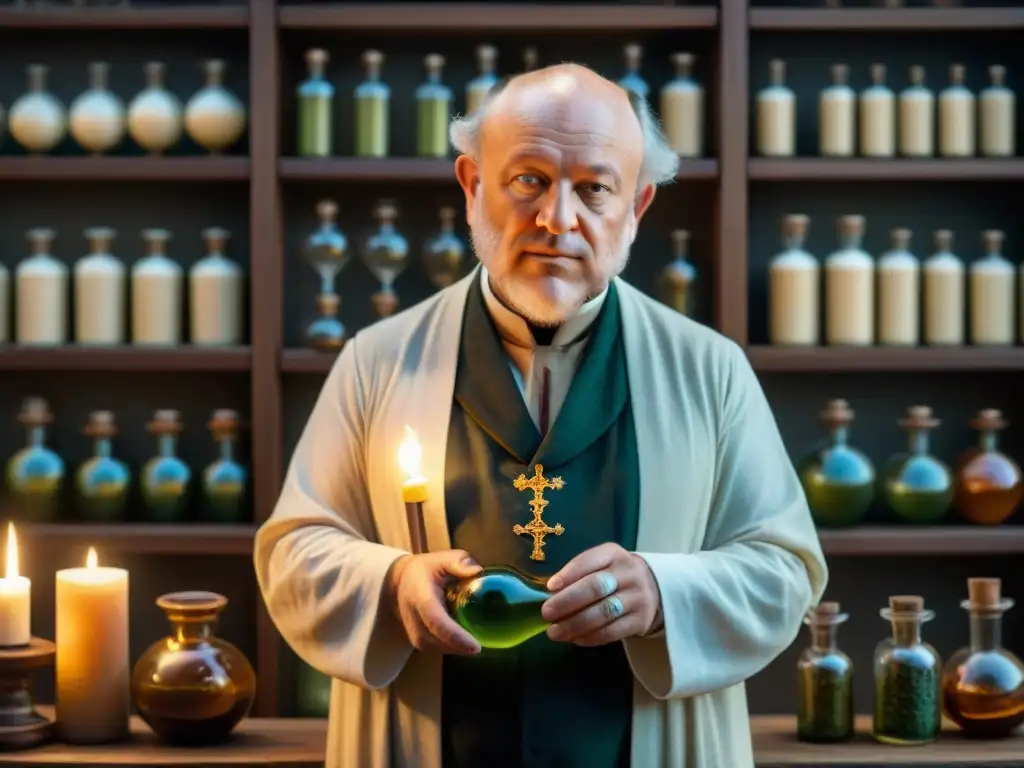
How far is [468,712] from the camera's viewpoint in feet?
5.20

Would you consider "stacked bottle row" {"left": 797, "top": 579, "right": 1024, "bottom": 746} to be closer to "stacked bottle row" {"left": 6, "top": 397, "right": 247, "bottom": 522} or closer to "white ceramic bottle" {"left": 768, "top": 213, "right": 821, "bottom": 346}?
"white ceramic bottle" {"left": 768, "top": 213, "right": 821, "bottom": 346}

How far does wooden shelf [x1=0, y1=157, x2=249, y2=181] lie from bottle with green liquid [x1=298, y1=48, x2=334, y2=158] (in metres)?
0.15

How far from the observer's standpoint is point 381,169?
119 inches

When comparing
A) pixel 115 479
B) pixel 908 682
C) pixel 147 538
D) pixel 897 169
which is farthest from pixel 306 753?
pixel 897 169

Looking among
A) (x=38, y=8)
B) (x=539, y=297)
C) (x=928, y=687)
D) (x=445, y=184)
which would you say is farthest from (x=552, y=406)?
(x=38, y=8)

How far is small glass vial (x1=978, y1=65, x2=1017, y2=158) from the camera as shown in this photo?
3090mm

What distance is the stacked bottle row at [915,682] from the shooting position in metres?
1.96

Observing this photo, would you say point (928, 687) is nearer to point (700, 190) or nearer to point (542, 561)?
point (542, 561)

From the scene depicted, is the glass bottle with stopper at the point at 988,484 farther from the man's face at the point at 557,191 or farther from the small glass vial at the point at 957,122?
the man's face at the point at 557,191

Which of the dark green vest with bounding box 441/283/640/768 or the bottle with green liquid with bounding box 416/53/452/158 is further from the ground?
the bottle with green liquid with bounding box 416/53/452/158

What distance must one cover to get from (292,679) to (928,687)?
1480mm

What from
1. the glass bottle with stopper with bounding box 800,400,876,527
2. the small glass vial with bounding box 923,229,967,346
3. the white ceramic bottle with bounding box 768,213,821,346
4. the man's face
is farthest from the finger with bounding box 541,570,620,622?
the small glass vial with bounding box 923,229,967,346

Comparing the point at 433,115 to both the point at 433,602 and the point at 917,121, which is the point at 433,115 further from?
the point at 433,602

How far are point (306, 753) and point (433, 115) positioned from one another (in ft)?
4.98
